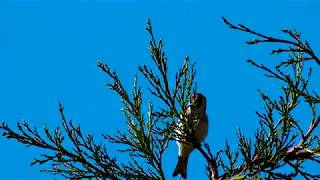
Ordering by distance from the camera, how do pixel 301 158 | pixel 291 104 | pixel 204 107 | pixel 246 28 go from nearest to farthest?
1. pixel 246 28
2. pixel 301 158
3. pixel 291 104
4. pixel 204 107

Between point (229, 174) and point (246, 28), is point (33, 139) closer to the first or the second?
point (229, 174)

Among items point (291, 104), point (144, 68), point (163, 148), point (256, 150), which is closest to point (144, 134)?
point (163, 148)

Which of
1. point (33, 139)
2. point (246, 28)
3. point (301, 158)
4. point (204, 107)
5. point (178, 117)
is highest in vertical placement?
point (204, 107)

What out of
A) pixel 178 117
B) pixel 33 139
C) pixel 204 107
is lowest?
pixel 178 117

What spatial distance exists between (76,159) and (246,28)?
7.57ft

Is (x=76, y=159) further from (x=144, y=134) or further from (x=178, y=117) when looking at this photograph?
(x=178, y=117)

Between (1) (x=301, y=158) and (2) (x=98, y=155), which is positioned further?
(2) (x=98, y=155)

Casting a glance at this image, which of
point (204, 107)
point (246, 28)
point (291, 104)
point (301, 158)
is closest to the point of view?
point (246, 28)

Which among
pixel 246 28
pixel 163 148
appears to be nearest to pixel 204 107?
pixel 163 148

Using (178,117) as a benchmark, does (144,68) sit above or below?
above

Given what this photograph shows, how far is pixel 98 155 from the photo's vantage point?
510 centimetres

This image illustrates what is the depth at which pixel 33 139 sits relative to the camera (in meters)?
5.14

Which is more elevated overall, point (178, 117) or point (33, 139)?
point (33, 139)

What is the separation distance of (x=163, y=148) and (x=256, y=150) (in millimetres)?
910
